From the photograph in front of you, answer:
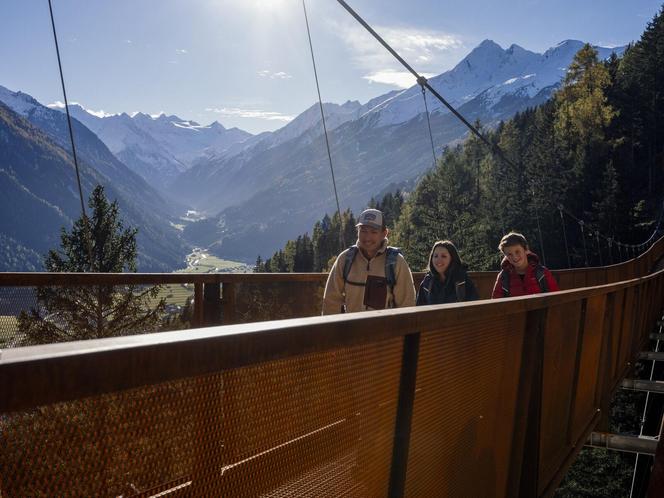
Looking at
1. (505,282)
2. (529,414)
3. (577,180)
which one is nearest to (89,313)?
(529,414)

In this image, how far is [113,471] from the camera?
3.99 ft

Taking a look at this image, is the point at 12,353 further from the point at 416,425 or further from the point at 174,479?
the point at 416,425

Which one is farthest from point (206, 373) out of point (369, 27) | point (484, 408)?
point (369, 27)

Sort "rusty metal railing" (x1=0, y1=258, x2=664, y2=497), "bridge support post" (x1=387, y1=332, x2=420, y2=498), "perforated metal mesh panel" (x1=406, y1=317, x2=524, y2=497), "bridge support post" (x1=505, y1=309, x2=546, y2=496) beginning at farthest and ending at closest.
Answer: "bridge support post" (x1=505, y1=309, x2=546, y2=496) < "perforated metal mesh panel" (x1=406, y1=317, x2=524, y2=497) < "bridge support post" (x1=387, y1=332, x2=420, y2=498) < "rusty metal railing" (x1=0, y1=258, x2=664, y2=497)

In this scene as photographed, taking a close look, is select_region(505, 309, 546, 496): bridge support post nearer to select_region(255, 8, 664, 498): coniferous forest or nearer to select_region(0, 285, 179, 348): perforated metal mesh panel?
select_region(0, 285, 179, 348): perforated metal mesh panel

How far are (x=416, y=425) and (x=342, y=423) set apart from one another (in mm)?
511

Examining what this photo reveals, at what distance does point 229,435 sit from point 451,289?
14.7 ft

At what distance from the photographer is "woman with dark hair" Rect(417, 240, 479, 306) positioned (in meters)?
5.73

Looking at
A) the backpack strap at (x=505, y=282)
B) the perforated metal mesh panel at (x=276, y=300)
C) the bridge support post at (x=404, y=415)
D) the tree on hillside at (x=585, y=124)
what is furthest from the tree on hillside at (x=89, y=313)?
the tree on hillside at (x=585, y=124)

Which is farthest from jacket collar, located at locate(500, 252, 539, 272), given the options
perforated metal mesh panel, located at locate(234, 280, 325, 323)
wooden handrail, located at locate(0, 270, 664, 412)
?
wooden handrail, located at locate(0, 270, 664, 412)

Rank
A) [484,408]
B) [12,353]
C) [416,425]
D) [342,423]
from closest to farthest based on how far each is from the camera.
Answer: [12,353], [342,423], [416,425], [484,408]

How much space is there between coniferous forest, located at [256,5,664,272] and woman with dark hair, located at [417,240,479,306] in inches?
1776

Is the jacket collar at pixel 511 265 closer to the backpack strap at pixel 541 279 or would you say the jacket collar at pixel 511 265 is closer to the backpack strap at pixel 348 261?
the backpack strap at pixel 541 279

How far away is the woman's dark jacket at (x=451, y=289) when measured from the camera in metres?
5.70
